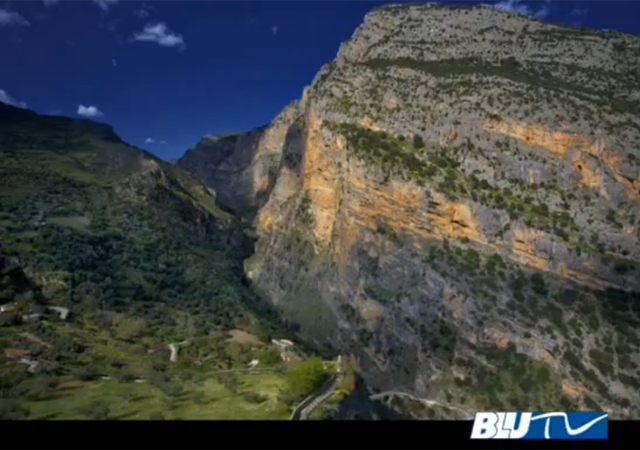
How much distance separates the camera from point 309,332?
59.8 m

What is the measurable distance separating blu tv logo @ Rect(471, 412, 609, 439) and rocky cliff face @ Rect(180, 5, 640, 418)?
38.2 metres

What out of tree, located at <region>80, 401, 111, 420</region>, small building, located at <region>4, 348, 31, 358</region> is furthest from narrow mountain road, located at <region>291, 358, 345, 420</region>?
small building, located at <region>4, 348, 31, 358</region>

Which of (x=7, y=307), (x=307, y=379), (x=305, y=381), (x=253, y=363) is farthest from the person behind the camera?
(x=253, y=363)

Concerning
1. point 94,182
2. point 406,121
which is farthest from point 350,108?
point 94,182

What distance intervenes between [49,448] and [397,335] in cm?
4730

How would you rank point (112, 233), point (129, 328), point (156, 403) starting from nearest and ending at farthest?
point (156, 403) < point (129, 328) < point (112, 233)

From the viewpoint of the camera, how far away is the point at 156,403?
A: 20.0m

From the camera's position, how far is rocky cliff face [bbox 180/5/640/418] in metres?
43.2

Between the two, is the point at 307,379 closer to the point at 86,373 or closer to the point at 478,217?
the point at 86,373

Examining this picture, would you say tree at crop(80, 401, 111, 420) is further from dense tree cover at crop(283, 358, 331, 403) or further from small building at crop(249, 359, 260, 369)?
small building at crop(249, 359, 260, 369)

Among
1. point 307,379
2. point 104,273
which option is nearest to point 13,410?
point 307,379

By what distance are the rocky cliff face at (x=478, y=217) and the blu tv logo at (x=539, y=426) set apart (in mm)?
38190

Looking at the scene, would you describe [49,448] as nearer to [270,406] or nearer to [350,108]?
[270,406]

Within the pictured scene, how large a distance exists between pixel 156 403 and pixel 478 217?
37241mm
